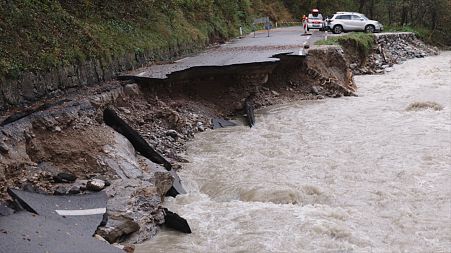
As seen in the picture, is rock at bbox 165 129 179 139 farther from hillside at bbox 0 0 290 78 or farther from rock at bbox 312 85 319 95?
rock at bbox 312 85 319 95

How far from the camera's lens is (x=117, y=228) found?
21.8ft

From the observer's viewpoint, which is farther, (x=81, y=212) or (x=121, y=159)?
(x=121, y=159)

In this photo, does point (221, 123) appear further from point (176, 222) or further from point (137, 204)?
point (176, 222)

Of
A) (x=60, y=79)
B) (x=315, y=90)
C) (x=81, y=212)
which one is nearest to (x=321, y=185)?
(x=81, y=212)

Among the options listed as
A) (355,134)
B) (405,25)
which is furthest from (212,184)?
(405,25)

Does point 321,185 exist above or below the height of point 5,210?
below

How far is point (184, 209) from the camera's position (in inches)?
315

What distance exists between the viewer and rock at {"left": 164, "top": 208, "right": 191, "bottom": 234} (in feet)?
23.1

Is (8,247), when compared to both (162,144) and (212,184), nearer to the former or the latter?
(212,184)

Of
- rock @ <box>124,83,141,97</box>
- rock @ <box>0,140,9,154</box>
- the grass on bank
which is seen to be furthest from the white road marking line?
the grass on bank

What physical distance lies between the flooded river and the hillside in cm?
393

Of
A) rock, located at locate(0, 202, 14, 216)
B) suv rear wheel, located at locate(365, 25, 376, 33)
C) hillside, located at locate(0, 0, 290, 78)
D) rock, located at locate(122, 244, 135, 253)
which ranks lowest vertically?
rock, located at locate(122, 244, 135, 253)

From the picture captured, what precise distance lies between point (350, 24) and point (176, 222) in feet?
89.2

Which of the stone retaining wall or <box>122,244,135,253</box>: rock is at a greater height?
the stone retaining wall
